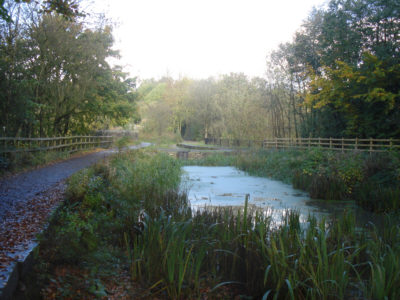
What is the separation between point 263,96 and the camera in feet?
103

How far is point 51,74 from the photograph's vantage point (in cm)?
1514

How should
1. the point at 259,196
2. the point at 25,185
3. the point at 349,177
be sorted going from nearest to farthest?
the point at 25,185, the point at 259,196, the point at 349,177

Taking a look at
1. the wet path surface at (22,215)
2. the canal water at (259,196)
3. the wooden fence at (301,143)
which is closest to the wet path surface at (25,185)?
the wet path surface at (22,215)

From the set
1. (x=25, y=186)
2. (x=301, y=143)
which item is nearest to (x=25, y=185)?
(x=25, y=186)

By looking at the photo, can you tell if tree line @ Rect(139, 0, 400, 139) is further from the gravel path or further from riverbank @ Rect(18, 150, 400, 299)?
the gravel path

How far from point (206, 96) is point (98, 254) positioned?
1734 inches

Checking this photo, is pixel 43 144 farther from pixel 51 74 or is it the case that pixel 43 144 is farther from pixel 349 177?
pixel 349 177

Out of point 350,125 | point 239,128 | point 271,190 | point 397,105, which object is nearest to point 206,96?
point 239,128

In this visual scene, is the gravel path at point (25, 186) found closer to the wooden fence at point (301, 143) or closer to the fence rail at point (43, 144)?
the fence rail at point (43, 144)

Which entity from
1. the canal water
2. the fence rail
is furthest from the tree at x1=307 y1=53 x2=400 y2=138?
the fence rail

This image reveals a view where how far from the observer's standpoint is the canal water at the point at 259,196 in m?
8.80

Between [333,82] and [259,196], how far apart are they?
13.0 metres

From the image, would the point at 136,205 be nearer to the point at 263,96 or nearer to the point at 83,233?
the point at 83,233

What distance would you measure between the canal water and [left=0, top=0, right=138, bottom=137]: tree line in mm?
6012
